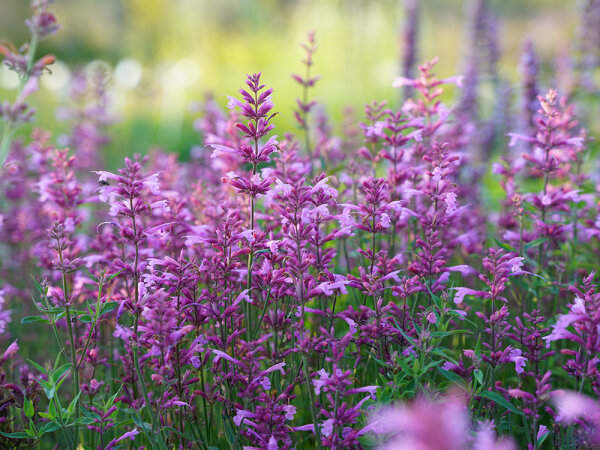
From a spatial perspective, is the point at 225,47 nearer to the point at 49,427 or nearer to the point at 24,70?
the point at 24,70

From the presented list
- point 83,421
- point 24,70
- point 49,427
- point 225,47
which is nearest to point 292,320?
point 83,421

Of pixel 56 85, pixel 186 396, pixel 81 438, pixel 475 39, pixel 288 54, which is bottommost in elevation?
pixel 81 438

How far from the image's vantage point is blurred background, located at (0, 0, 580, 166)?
42.1 ft

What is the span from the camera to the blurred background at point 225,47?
12828 mm

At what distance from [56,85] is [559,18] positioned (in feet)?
60.2

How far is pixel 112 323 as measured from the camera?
2898mm

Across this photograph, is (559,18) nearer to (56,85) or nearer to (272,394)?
(56,85)

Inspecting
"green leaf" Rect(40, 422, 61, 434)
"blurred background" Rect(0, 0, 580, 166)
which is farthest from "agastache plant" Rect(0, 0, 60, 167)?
"blurred background" Rect(0, 0, 580, 166)

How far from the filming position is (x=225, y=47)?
18.3 m

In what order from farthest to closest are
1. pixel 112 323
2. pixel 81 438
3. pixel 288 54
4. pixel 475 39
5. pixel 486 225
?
pixel 288 54 < pixel 475 39 < pixel 486 225 < pixel 112 323 < pixel 81 438

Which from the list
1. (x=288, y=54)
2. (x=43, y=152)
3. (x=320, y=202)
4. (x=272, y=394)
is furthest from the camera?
(x=288, y=54)

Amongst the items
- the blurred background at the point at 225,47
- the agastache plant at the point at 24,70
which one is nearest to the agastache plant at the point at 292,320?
the agastache plant at the point at 24,70

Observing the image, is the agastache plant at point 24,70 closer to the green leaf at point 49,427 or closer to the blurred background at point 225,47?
the green leaf at point 49,427

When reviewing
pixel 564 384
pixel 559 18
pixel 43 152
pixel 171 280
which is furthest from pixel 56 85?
pixel 559 18
